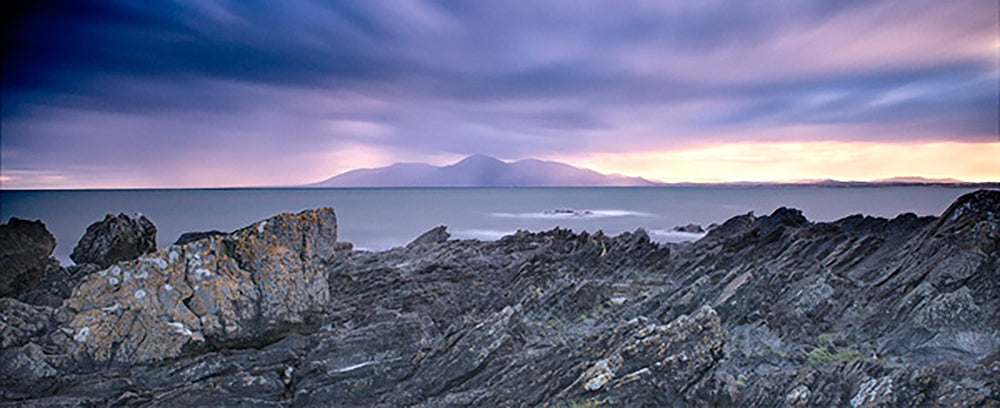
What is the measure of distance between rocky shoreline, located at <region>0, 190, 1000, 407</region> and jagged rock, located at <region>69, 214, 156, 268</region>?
2686 mm

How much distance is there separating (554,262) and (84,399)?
17758 mm

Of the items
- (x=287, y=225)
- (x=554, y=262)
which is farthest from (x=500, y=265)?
(x=287, y=225)

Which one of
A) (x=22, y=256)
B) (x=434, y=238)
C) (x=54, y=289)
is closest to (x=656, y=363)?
(x=54, y=289)

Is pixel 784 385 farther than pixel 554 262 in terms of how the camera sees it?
No

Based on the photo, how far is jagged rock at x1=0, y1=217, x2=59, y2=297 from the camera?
770 inches

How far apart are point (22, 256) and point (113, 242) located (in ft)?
10.2

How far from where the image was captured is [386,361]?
12.9m

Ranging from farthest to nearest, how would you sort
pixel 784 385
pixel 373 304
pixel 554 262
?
pixel 554 262 → pixel 373 304 → pixel 784 385

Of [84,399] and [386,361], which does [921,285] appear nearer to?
[386,361]

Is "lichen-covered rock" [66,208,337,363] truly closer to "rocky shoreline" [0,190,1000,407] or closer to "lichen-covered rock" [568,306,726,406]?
"rocky shoreline" [0,190,1000,407]

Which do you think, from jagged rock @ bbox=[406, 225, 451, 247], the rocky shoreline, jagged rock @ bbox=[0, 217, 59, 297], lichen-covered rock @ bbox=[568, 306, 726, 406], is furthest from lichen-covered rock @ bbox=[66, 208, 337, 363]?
jagged rock @ bbox=[406, 225, 451, 247]

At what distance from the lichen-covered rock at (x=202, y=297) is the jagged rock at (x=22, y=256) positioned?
1041 centimetres

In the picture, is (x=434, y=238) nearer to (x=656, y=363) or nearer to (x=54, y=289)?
(x=54, y=289)

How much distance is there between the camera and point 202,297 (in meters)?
13.2
